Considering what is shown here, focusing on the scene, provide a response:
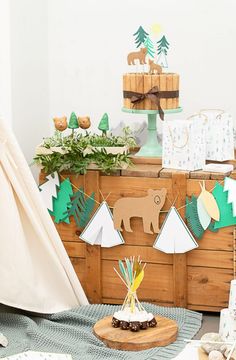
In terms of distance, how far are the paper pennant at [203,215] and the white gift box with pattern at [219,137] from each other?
28 cm

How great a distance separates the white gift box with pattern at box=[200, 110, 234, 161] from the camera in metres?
3.93

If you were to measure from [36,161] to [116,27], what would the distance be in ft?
2.81

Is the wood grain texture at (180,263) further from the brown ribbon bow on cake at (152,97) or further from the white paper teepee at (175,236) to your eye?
the brown ribbon bow on cake at (152,97)

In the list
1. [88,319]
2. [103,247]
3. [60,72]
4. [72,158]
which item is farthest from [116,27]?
[88,319]

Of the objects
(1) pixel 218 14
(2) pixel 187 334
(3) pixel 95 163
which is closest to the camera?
(2) pixel 187 334

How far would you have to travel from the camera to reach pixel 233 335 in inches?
132

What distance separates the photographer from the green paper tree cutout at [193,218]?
12.4 feet

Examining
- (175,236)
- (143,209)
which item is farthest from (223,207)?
(143,209)

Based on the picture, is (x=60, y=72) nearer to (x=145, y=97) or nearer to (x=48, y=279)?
(x=145, y=97)

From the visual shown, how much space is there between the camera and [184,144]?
384 centimetres

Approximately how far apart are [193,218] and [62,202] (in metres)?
0.59

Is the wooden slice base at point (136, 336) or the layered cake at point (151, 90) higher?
the layered cake at point (151, 90)

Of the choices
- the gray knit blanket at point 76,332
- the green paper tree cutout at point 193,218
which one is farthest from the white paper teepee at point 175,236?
the gray knit blanket at point 76,332

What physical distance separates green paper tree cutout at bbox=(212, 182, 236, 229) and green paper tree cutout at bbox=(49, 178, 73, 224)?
2.12 feet
